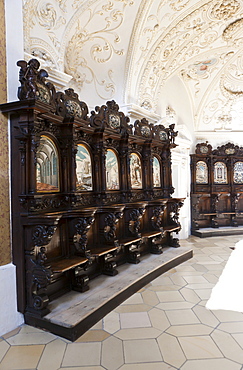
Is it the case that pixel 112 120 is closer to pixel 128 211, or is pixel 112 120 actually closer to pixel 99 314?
pixel 128 211

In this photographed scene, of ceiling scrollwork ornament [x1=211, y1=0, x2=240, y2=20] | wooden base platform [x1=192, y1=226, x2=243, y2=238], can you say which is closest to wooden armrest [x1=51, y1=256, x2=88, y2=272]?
wooden base platform [x1=192, y1=226, x2=243, y2=238]

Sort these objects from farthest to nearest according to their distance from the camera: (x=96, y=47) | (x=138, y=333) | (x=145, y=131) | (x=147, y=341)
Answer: (x=145, y=131) → (x=96, y=47) → (x=138, y=333) → (x=147, y=341)

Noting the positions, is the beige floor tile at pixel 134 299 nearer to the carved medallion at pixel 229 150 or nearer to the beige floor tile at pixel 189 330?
the beige floor tile at pixel 189 330

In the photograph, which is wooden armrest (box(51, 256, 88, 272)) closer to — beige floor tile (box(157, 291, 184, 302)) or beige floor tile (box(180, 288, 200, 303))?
beige floor tile (box(157, 291, 184, 302))

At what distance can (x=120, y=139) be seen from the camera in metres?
4.51

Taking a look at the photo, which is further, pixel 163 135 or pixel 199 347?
pixel 163 135

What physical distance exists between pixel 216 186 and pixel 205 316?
6.07 m

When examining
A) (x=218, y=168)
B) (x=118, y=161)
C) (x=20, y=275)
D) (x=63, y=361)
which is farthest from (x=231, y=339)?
(x=218, y=168)

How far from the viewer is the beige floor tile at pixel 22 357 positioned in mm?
2221

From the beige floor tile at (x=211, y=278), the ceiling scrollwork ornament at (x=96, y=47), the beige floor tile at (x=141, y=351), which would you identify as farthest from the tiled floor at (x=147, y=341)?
the ceiling scrollwork ornament at (x=96, y=47)

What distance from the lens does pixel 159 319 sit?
2.99 meters

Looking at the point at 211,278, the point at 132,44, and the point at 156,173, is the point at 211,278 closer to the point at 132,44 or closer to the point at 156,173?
the point at 156,173

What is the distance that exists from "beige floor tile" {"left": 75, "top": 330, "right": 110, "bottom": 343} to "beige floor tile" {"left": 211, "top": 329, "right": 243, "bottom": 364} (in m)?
1.13

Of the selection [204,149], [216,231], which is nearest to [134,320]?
[216,231]
